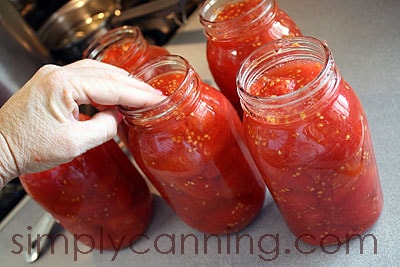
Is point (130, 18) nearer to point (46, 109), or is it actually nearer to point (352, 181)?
point (46, 109)

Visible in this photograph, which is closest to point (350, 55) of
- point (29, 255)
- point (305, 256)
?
point (305, 256)

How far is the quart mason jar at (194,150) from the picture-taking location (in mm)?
643

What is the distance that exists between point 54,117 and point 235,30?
295 millimetres

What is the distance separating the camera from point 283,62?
0.64 metres

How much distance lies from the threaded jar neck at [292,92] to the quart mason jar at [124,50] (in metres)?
0.25

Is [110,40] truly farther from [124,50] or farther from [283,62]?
[283,62]

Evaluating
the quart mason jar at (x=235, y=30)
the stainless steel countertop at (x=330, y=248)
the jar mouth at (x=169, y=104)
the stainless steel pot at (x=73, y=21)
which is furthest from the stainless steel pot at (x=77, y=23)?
the jar mouth at (x=169, y=104)

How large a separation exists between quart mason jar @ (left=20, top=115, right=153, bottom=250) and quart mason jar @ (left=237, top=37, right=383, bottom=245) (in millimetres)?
266

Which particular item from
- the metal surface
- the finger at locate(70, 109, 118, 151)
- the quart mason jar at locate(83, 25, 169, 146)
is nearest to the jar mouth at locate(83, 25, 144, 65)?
the quart mason jar at locate(83, 25, 169, 146)

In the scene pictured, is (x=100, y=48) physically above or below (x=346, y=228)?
above

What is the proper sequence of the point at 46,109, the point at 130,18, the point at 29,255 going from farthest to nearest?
1. the point at 130,18
2. the point at 29,255
3. the point at 46,109

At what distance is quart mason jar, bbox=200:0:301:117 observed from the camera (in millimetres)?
703

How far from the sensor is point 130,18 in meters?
1.15

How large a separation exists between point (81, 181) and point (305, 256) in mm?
360
